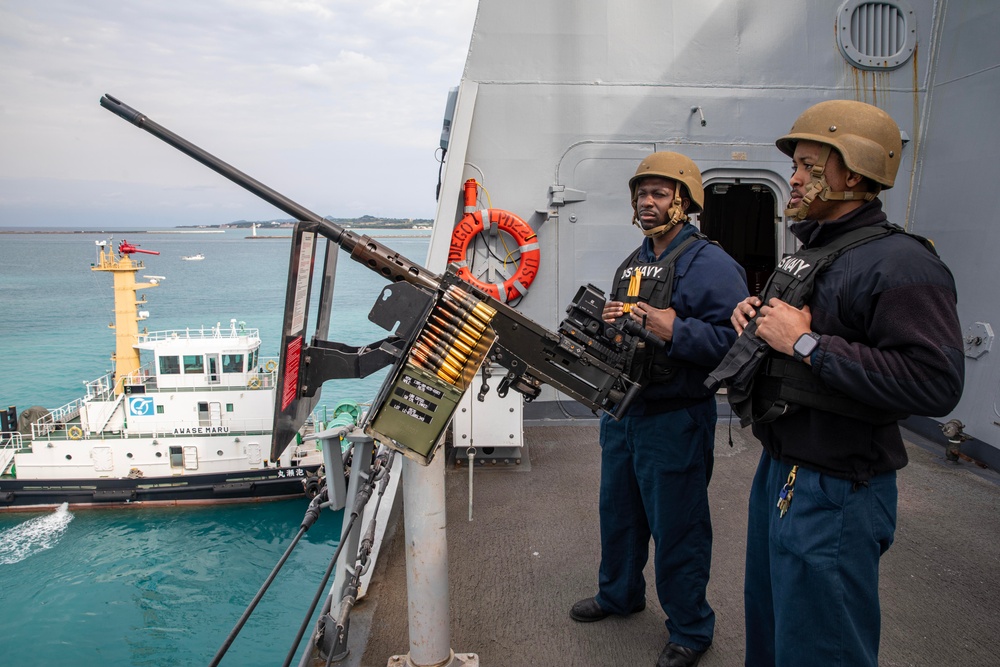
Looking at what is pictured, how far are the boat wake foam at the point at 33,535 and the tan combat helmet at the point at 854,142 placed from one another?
21.4 metres

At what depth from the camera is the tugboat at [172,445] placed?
56.9ft

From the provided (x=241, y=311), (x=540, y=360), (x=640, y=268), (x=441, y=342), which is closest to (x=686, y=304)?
(x=640, y=268)

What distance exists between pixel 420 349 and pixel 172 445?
17.9 m

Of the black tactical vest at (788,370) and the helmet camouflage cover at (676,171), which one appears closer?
the black tactical vest at (788,370)

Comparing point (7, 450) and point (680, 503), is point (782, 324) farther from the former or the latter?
point (7, 450)

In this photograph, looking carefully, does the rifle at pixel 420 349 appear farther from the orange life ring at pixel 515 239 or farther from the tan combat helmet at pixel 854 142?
the orange life ring at pixel 515 239

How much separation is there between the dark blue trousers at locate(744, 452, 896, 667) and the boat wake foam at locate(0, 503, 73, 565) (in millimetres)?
21072

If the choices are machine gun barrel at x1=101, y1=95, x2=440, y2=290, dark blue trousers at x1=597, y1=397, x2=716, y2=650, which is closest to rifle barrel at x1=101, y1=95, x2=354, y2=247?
machine gun barrel at x1=101, y1=95, x2=440, y2=290

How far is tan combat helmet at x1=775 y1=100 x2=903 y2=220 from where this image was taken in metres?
1.87

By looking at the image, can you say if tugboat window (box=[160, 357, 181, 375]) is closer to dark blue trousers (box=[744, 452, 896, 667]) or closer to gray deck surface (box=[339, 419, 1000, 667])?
gray deck surface (box=[339, 419, 1000, 667])

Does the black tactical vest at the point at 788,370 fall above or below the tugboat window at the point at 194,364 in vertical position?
above

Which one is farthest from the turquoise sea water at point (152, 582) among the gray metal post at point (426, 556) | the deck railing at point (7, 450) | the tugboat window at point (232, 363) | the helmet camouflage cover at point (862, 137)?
the helmet camouflage cover at point (862, 137)

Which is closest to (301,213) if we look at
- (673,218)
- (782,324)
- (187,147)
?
(187,147)

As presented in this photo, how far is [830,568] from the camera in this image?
184 cm
